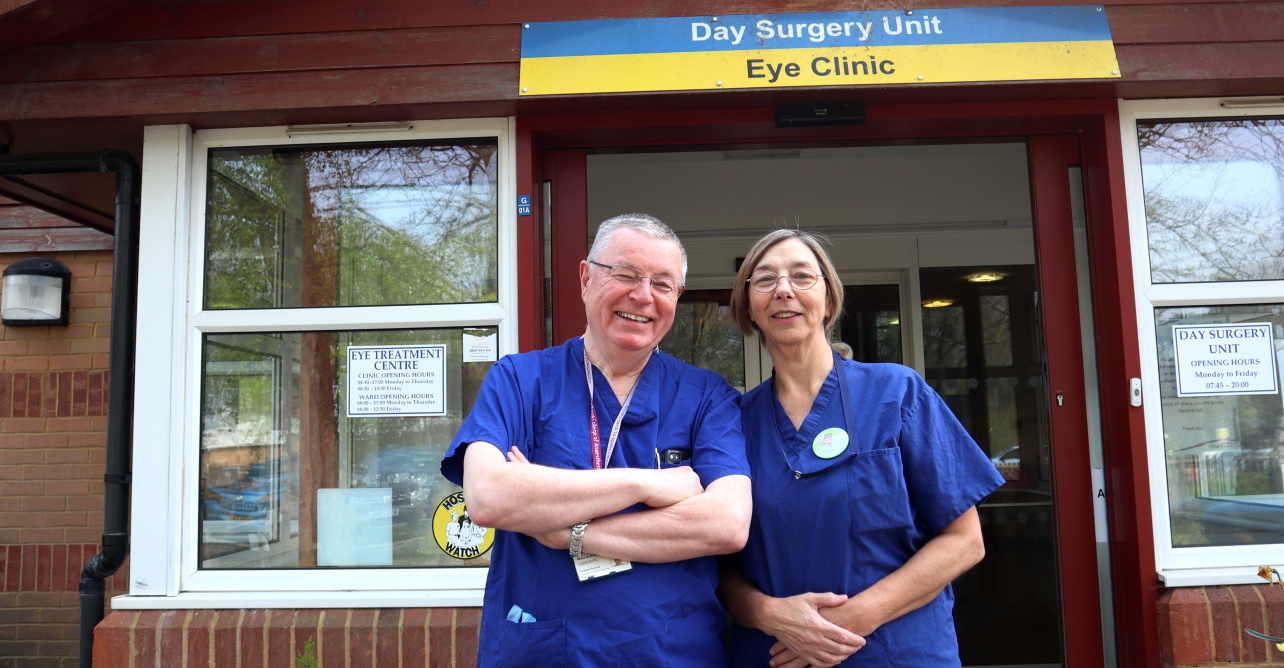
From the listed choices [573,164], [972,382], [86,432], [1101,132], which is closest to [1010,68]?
[1101,132]

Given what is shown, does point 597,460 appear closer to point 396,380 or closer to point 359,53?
point 396,380

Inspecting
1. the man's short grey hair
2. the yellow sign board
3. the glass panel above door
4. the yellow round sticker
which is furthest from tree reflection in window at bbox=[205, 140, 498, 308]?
the glass panel above door

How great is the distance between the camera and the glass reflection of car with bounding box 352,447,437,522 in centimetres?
321

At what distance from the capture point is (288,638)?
300cm

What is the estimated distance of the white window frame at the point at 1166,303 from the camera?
3.05 m

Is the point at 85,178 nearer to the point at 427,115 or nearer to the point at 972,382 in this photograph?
the point at 427,115

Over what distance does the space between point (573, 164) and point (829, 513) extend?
6.30 ft

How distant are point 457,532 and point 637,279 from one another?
1.53 m

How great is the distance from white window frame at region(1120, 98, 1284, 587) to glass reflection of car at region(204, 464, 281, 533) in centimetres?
310

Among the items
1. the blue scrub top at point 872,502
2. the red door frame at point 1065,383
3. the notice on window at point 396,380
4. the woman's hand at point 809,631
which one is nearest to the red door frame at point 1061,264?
the red door frame at point 1065,383

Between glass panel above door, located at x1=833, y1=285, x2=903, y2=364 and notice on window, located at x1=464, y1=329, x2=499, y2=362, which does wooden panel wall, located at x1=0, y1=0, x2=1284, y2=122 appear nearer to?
notice on window, located at x1=464, y1=329, x2=499, y2=362

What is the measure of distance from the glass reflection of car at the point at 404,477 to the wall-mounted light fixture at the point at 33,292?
331 cm

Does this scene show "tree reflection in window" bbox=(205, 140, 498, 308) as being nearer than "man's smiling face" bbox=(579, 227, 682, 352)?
No

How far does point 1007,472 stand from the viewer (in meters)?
6.38
